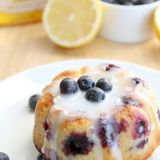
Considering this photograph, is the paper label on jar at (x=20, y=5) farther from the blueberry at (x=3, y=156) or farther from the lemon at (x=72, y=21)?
the blueberry at (x=3, y=156)

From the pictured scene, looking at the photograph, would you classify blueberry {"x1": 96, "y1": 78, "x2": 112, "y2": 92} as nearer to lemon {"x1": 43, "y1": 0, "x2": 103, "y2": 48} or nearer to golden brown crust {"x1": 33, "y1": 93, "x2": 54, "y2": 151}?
golden brown crust {"x1": 33, "y1": 93, "x2": 54, "y2": 151}

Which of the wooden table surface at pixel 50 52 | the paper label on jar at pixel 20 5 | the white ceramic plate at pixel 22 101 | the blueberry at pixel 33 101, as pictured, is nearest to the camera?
the white ceramic plate at pixel 22 101

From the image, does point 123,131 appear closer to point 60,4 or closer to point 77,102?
point 77,102

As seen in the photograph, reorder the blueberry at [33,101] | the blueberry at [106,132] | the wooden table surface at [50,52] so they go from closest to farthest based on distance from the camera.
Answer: the blueberry at [106,132] < the blueberry at [33,101] < the wooden table surface at [50,52]

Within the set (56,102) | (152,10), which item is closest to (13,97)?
(56,102)

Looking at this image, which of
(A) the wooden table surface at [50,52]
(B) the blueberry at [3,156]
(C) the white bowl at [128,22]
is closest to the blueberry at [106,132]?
(B) the blueberry at [3,156]

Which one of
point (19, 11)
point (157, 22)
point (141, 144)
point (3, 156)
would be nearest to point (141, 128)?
point (141, 144)

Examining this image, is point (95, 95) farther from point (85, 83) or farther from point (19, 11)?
point (19, 11)

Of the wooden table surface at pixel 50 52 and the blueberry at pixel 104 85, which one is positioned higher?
the blueberry at pixel 104 85
